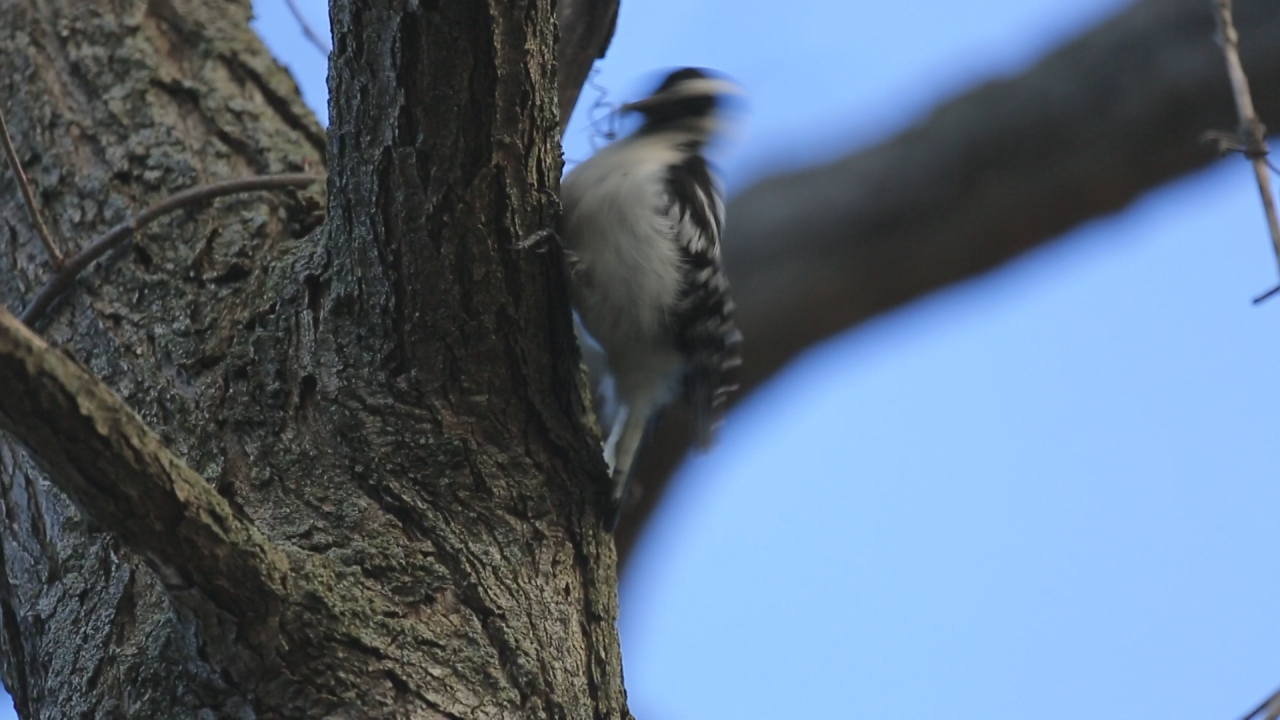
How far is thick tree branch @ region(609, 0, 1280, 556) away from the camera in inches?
195

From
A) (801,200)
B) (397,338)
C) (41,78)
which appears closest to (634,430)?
(397,338)

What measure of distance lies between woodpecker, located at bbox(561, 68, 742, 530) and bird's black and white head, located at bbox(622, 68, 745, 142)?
300mm

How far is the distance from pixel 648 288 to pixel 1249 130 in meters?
1.65

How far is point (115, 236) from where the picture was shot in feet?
9.64

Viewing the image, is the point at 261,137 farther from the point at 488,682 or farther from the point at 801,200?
the point at 801,200

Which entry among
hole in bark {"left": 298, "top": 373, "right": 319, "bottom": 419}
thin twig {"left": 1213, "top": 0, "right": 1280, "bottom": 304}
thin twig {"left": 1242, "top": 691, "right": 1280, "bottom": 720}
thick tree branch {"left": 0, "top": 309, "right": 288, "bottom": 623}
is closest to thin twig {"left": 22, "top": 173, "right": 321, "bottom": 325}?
hole in bark {"left": 298, "top": 373, "right": 319, "bottom": 419}

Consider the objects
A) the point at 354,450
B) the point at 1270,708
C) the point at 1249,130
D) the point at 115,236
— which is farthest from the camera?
the point at 115,236

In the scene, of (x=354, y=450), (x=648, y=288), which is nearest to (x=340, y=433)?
(x=354, y=450)

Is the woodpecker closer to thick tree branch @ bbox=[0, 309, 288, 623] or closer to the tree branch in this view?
the tree branch

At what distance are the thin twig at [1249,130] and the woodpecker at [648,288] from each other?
142 cm

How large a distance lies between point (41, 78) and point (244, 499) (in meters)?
1.55

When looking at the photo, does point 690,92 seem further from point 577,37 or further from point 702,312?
point 702,312

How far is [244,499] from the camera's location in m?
2.47

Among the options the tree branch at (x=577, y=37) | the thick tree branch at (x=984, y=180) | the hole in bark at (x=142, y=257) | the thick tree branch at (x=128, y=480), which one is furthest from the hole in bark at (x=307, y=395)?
the thick tree branch at (x=984, y=180)
